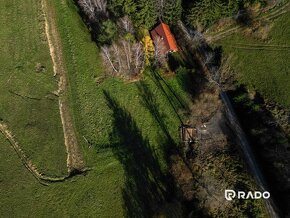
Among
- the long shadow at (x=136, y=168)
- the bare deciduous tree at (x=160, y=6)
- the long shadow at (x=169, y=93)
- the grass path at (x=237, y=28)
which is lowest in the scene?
the long shadow at (x=136, y=168)

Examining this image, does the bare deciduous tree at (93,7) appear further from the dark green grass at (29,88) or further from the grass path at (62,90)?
the dark green grass at (29,88)

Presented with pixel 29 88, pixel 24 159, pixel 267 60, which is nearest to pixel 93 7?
pixel 29 88

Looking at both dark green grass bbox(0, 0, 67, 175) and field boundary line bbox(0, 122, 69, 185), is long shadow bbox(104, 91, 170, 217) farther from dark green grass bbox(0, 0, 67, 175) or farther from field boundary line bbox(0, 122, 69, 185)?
field boundary line bbox(0, 122, 69, 185)

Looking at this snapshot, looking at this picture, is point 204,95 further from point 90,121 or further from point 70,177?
point 70,177

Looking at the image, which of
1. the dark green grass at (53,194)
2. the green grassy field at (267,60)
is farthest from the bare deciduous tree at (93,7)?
the dark green grass at (53,194)

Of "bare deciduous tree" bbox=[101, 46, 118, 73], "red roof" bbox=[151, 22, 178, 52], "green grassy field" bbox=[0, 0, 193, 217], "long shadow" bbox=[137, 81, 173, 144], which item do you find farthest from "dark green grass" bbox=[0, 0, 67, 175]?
"red roof" bbox=[151, 22, 178, 52]

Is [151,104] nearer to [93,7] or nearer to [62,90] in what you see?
[62,90]
